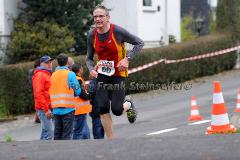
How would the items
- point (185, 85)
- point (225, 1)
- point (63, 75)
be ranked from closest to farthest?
point (63, 75) → point (185, 85) → point (225, 1)

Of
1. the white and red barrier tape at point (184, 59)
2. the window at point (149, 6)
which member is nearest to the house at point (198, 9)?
the window at point (149, 6)

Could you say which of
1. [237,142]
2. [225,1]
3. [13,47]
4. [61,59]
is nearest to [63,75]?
[61,59]

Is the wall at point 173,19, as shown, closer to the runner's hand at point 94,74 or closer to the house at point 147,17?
the house at point 147,17

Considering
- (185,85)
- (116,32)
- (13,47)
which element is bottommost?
(185,85)

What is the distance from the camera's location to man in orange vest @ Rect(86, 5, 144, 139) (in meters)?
9.31

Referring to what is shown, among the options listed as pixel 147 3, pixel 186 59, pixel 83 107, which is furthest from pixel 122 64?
pixel 147 3

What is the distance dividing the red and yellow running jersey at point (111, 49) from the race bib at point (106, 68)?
54 millimetres

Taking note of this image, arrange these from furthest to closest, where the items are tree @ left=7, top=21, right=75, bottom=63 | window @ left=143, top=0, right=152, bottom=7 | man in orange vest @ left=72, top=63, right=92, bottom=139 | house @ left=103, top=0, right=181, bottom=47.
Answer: window @ left=143, top=0, right=152, bottom=7 → house @ left=103, top=0, right=181, bottom=47 → tree @ left=7, top=21, right=75, bottom=63 → man in orange vest @ left=72, top=63, right=92, bottom=139

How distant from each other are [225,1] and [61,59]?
731 inches

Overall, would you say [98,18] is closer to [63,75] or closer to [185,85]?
[63,75]

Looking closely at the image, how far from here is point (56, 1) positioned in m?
22.3

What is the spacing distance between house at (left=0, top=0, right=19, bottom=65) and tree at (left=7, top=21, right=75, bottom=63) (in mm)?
291

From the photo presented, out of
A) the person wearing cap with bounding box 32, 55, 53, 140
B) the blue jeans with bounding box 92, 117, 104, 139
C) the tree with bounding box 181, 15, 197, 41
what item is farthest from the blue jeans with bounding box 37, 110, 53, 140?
the tree with bounding box 181, 15, 197, 41

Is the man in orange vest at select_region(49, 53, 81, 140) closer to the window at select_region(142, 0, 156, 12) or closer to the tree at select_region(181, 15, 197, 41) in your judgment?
the window at select_region(142, 0, 156, 12)
